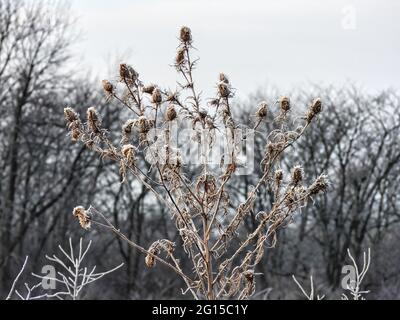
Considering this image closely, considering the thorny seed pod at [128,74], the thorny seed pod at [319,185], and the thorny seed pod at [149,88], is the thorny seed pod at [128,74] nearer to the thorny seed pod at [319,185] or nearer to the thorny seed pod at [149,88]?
the thorny seed pod at [149,88]

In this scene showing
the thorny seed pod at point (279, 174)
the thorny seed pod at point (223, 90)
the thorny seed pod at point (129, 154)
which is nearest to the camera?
the thorny seed pod at point (129, 154)

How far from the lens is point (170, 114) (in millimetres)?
4250

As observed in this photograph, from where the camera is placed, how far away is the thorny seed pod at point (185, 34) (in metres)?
4.46

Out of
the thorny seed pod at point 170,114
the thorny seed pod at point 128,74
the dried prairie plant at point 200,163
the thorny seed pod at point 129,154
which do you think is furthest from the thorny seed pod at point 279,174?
the thorny seed pod at point 128,74

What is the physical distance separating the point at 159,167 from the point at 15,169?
114ft

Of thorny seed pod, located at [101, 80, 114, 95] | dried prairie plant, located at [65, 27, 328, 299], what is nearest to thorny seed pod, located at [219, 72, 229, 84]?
dried prairie plant, located at [65, 27, 328, 299]

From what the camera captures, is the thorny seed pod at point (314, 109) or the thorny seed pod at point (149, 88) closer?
the thorny seed pod at point (314, 109)

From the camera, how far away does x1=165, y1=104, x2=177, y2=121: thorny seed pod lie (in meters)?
4.25

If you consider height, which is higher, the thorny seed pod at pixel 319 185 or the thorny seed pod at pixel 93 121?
the thorny seed pod at pixel 93 121

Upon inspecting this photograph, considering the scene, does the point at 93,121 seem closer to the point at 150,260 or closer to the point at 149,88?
the point at 149,88

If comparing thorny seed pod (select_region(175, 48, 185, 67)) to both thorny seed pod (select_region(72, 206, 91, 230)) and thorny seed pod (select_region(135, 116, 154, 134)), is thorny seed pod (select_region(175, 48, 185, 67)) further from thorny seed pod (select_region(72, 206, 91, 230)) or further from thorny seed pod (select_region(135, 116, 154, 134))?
thorny seed pod (select_region(72, 206, 91, 230))

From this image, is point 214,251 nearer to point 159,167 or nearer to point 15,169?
point 159,167
